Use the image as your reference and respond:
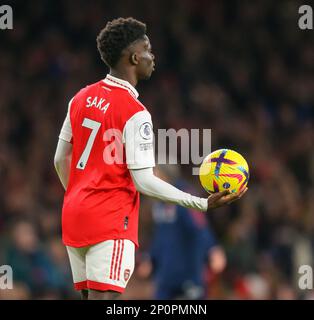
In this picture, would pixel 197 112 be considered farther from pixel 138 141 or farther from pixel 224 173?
pixel 138 141

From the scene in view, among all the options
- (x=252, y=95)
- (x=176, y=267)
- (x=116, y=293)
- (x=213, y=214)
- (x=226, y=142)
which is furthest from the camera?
(x=252, y=95)

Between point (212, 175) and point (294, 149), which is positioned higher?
point (294, 149)

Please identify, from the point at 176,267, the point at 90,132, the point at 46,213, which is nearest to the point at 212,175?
the point at 90,132

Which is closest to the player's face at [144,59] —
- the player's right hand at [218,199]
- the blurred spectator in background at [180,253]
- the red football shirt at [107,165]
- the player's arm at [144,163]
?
the red football shirt at [107,165]

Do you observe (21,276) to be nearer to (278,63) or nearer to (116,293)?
(116,293)

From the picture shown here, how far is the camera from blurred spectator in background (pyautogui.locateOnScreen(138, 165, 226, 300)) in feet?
27.3

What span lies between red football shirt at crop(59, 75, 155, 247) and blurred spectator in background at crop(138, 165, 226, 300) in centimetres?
352

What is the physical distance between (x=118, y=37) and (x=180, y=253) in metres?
3.83

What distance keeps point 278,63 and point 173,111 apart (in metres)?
2.18

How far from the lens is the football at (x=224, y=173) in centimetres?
490

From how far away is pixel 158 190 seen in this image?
15.4 ft

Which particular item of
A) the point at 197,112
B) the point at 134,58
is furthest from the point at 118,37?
the point at 197,112

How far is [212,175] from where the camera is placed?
4.98 metres

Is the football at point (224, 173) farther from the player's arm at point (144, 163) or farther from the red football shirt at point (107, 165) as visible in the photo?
the red football shirt at point (107, 165)
